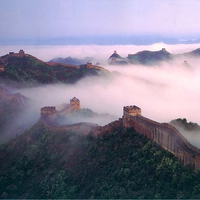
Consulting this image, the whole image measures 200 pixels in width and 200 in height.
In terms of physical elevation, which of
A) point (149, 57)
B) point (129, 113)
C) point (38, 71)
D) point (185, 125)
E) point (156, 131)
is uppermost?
point (129, 113)

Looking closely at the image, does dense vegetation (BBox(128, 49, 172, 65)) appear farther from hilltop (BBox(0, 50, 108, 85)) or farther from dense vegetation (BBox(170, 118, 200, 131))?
dense vegetation (BBox(170, 118, 200, 131))

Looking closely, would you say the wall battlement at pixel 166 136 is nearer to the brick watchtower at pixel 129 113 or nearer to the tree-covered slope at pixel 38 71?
the brick watchtower at pixel 129 113

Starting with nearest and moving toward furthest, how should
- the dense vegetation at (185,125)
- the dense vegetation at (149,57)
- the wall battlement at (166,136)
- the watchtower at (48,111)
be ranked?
the wall battlement at (166,136), the dense vegetation at (185,125), the watchtower at (48,111), the dense vegetation at (149,57)

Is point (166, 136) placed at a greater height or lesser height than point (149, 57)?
greater

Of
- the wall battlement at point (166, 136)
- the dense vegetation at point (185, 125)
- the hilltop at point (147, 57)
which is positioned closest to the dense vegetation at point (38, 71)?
the hilltop at point (147, 57)

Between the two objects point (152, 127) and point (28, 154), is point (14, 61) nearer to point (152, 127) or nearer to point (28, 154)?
point (28, 154)

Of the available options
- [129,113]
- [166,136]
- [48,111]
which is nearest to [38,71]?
[48,111]

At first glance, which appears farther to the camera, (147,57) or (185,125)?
(147,57)

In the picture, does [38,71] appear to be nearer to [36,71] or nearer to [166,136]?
[36,71]

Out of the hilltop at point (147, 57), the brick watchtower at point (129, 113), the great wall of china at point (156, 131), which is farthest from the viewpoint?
the hilltop at point (147, 57)
